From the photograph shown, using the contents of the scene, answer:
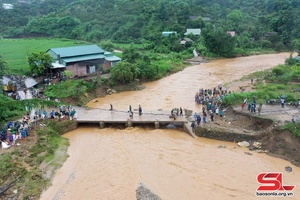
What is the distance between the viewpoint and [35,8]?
93.1m

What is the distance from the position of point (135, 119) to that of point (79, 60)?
48.6ft

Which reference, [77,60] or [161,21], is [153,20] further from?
[77,60]

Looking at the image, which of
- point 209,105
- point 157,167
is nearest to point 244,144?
point 209,105

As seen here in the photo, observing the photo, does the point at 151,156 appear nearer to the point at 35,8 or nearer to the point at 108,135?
the point at 108,135

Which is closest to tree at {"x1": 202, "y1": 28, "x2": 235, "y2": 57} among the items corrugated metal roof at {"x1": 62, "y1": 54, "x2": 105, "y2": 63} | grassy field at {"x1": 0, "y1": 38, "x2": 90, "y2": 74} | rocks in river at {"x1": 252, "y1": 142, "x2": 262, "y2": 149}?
corrugated metal roof at {"x1": 62, "y1": 54, "x2": 105, "y2": 63}

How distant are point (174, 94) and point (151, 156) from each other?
15.4m

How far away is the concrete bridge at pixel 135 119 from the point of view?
2934cm

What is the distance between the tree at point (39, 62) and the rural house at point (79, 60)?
0.75 meters

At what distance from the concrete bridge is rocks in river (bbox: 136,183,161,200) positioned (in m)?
8.95

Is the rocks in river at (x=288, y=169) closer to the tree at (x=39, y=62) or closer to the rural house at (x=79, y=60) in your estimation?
the rural house at (x=79, y=60)

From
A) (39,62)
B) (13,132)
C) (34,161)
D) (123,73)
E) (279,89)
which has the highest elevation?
(39,62)

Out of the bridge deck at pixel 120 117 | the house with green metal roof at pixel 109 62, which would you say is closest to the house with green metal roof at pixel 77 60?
the house with green metal roof at pixel 109 62

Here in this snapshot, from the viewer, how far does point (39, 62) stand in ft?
125

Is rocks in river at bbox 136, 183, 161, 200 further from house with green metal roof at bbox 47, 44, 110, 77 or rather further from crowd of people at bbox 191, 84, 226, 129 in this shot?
house with green metal roof at bbox 47, 44, 110, 77
